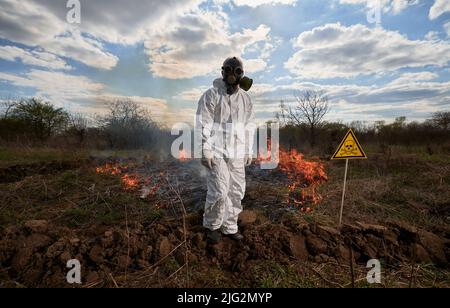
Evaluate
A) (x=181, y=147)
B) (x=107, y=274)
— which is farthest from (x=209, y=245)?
(x=181, y=147)

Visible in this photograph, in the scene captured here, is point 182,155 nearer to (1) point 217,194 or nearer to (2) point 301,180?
(2) point 301,180

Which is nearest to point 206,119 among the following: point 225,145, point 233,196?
point 225,145

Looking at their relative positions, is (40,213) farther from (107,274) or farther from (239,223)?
(239,223)

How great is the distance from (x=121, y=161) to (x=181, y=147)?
2.38 m

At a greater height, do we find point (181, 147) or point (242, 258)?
point (181, 147)

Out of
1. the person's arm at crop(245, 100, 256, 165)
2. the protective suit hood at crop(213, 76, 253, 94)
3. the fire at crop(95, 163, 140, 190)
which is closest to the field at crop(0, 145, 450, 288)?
the fire at crop(95, 163, 140, 190)

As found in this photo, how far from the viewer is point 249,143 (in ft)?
11.4

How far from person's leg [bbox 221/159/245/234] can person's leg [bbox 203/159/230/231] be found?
13 cm

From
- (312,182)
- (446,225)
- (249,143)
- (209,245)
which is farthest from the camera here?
(312,182)

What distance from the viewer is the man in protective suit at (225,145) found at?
9.87 feet

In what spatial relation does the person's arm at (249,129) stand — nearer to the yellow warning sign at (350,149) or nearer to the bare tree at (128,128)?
the yellow warning sign at (350,149)

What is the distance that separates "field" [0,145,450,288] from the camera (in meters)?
2.68

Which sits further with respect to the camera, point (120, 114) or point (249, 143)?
point (120, 114)

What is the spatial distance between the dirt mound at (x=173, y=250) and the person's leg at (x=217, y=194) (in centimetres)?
29
